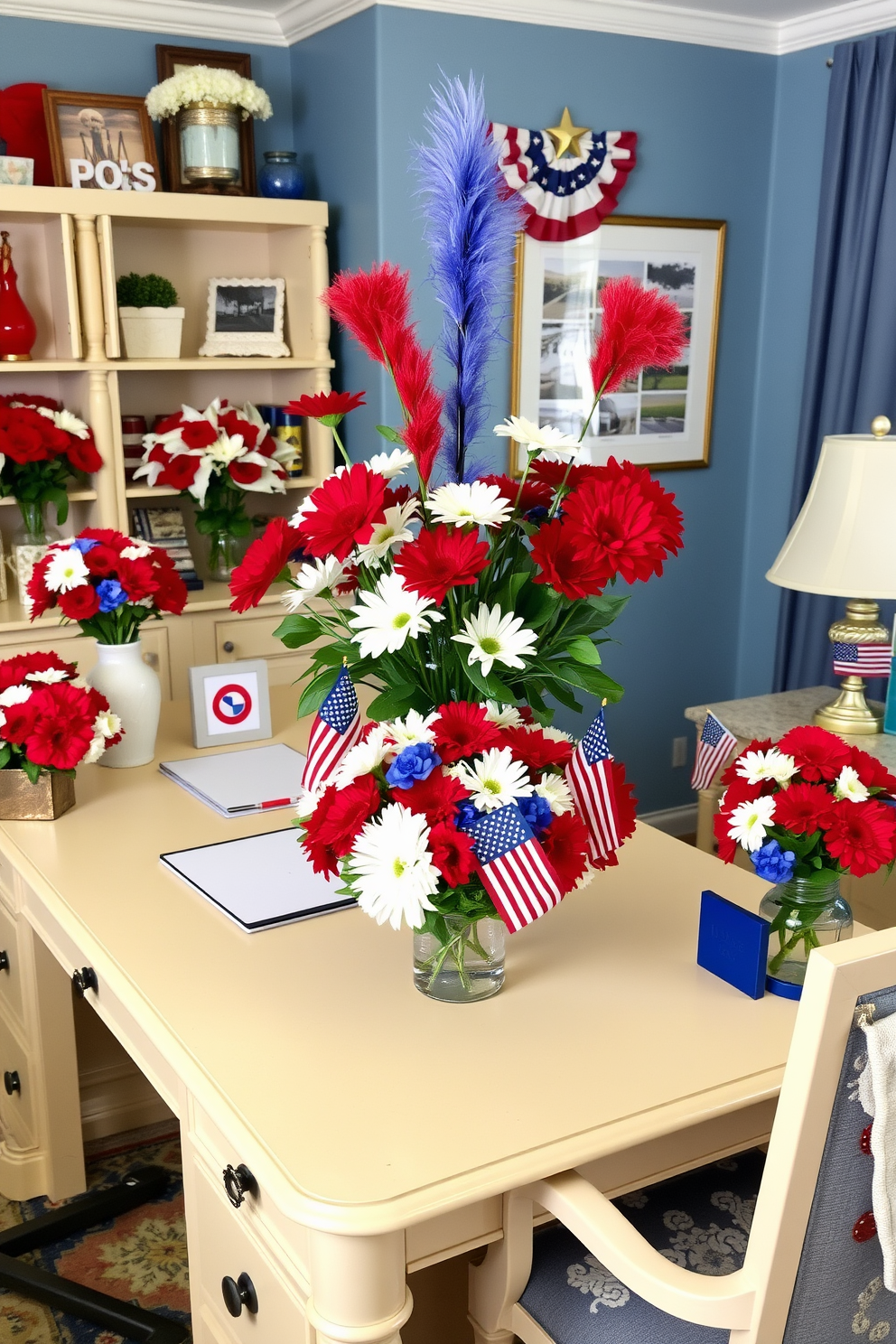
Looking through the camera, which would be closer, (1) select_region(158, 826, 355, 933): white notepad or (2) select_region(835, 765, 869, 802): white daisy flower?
(2) select_region(835, 765, 869, 802): white daisy flower

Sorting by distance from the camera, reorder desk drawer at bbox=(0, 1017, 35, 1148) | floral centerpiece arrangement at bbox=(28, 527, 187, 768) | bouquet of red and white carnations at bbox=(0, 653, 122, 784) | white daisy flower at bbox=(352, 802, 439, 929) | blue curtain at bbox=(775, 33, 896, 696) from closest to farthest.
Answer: white daisy flower at bbox=(352, 802, 439, 929) < bouquet of red and white carnations at bbox=(0, 653, 122, 784) < floral centerpiece arrangement at bbox=(28, 527, 187, 768) < desk drawer at bbox=(0, 1017, 35, 1148) < blue curtain at bbox=(775, 33, 896, 696)

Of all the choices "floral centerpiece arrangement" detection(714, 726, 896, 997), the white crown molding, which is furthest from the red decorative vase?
"floral centerpiece arrangement" detection(714, 726, 896, 997)

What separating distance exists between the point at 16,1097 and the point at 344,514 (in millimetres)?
1593

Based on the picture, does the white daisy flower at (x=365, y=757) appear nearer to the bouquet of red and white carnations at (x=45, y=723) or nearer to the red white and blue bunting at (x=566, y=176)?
the bouquet of red and white carnations at (x=45, y=723)


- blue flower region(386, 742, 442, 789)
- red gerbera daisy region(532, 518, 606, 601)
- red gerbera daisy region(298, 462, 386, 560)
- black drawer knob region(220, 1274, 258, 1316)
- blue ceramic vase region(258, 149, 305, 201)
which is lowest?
black drawer knob region(220, 1274, 258, 1316)

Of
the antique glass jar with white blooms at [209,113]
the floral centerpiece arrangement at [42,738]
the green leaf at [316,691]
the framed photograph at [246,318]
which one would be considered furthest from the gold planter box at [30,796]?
the antique glass jar with white blooms at [209,113]

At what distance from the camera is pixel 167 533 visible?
3.50m

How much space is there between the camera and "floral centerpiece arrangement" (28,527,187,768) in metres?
2.07

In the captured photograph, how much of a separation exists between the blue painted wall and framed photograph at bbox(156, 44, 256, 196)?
7cm

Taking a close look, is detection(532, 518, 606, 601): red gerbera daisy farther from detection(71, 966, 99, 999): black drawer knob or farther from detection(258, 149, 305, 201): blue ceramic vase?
detection(258, 149, 305, 201): blue ceramic vase

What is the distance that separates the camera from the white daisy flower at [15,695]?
1.89 metres

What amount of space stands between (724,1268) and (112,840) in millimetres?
1044

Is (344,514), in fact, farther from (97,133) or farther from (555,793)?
(97,133)

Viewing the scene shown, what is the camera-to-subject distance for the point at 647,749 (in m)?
4.07
